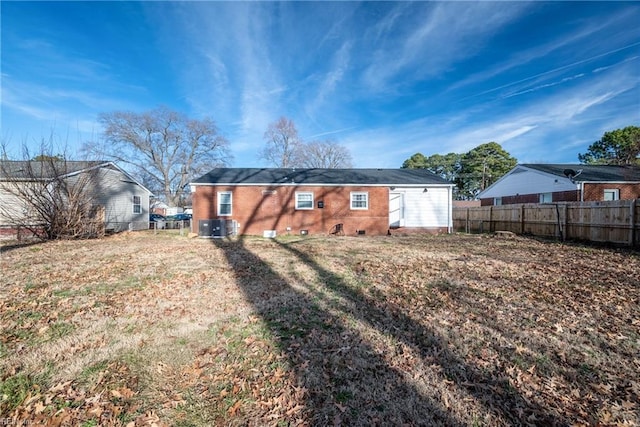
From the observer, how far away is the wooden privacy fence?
33.6 feet

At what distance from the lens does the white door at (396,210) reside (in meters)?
16.6

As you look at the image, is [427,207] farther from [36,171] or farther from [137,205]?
[137,205]

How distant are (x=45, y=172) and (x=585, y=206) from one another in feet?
82.4

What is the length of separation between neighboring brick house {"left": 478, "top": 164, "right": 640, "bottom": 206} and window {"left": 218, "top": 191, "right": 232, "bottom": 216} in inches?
867

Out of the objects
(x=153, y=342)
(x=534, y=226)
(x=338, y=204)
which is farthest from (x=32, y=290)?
(x=534, y=226)

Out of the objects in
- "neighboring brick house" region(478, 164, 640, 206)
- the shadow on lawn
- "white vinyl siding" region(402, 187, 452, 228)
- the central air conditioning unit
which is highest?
"neighboring brick house" region(478, 164, 640, 206)

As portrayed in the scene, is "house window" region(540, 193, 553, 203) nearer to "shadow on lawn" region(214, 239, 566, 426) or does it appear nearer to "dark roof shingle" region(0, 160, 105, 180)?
"shadow on lawn" region(214, 239, 566, 426)

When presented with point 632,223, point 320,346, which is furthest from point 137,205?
point 632,223

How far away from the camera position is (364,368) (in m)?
3.14

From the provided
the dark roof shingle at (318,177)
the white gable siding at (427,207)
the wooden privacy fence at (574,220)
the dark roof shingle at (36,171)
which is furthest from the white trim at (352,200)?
the dark roof shingle at (36,171)

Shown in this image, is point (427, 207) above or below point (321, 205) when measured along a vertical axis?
below

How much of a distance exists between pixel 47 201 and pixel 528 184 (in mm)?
30490

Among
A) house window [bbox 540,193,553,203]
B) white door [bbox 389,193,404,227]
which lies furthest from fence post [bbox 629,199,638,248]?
house window [bbox 540,193,553,203]

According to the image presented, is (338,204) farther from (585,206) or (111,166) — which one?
(111,166)
